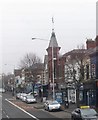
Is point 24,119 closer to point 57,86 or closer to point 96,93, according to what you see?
point 96,93

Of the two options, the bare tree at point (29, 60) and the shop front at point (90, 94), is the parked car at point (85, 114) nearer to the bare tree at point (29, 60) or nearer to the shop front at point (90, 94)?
the shop front at point (90, 94)

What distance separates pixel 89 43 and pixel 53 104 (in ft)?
44.5

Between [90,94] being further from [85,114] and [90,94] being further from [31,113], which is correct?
[85,114]

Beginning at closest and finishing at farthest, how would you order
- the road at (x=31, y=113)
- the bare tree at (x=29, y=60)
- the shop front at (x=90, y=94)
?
the road at (x=31, y=113) → the shop front at (x=90, y=94) → the bare tree at (x=29, y=60)

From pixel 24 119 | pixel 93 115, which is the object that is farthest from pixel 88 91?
pixel 93 115

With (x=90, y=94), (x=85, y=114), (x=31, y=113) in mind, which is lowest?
(x=31, y=113)

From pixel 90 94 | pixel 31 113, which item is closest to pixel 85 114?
pixel 31 113

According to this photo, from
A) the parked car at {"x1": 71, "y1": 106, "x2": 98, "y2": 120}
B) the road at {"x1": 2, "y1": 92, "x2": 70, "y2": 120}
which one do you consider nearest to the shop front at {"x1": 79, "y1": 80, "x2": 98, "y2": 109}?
the road at {"x1": 2, "y1": 92, "x2": 70, "y2": 120}

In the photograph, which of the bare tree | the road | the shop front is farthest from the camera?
the bare tree

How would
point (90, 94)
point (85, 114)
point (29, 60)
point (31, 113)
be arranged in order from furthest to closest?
point (29, 60) → point (90, 94) → point (31, 113) → point (85, 114)

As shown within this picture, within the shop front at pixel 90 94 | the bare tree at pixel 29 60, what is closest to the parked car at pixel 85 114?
the shop front at pixel 90 94

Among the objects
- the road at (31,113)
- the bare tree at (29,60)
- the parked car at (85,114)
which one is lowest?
the road at (31,113)

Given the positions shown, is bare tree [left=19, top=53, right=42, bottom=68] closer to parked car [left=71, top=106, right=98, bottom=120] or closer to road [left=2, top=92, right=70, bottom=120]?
road [left=2, top=92, right=70, bottom=120]

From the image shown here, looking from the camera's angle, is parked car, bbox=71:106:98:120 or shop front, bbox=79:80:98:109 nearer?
parked car, bbox=71:106:98:120
